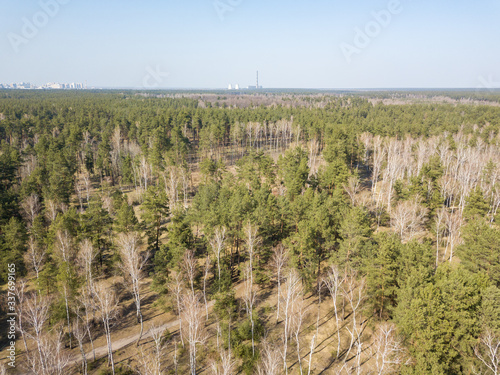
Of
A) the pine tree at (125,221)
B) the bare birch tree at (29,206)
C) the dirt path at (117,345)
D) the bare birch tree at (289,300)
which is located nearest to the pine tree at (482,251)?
the bare birch tree at (289,300)

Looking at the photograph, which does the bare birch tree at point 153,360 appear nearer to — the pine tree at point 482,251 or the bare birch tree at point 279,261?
the bare birch tree at point 279,261

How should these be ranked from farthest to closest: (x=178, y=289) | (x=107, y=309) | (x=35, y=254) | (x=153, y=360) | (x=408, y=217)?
(x=408, y=217), (x=35, y=254), (x=178, y=289), (x=153, y=360), (x=107, y=309)

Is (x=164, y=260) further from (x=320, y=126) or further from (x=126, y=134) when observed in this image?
(x=126, y=134)

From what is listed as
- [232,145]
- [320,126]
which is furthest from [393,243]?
[232,145]

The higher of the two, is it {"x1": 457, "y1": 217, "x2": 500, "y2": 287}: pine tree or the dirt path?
{"x1": 457, "y1": 217, "x2": 500, "y2": 287}: pine tree

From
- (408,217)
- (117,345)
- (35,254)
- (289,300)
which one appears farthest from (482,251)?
(35,254)

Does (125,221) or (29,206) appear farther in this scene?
(29,206)

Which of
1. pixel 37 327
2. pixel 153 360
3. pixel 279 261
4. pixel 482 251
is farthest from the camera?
pixel 279 261

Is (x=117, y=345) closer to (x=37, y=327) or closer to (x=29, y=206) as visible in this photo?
(x=37, y=327)

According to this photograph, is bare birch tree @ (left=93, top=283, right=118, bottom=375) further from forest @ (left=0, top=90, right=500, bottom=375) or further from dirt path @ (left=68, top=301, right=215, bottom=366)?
dirt path @ (left=68, top=301, right=215, bottom=366)

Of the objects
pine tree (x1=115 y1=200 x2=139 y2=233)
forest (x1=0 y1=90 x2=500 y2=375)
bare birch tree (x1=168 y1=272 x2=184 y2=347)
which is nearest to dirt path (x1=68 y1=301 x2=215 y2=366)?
forest (x1=0 y1=90 x2=500 y2=375)

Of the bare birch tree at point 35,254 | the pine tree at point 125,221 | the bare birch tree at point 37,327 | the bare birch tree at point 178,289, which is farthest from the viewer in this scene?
the pine tree at point 125,221
